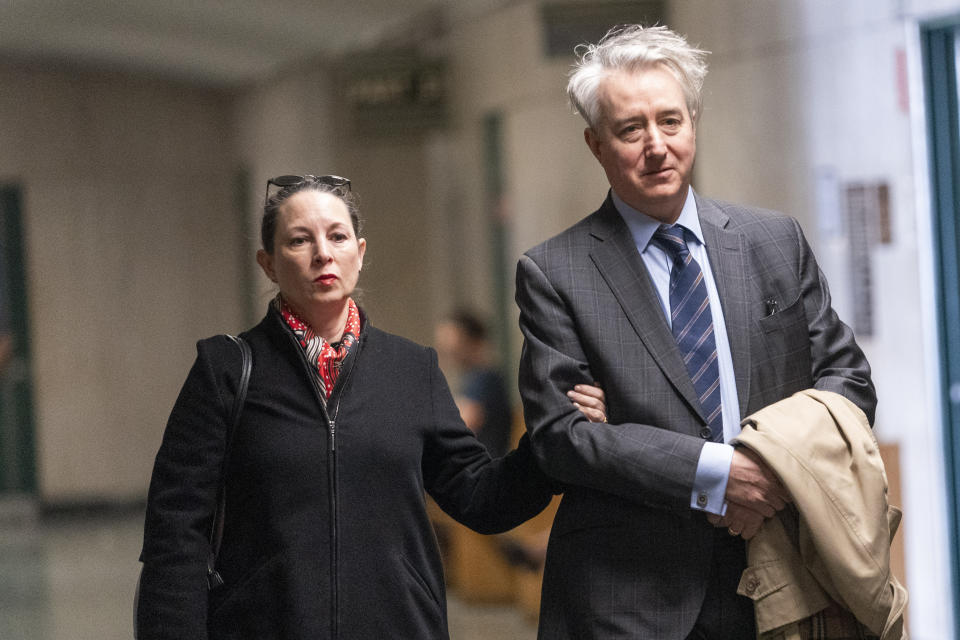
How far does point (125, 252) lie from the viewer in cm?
715

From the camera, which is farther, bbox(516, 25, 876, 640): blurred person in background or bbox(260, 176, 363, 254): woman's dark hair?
bbox(260, 176, 363, 254): woman's dark hair

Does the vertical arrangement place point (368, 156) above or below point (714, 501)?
above

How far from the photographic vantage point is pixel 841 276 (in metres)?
4.89

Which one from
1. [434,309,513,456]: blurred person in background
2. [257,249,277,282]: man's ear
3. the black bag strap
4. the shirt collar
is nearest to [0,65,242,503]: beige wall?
[434,309,513,456]: blurred person in background

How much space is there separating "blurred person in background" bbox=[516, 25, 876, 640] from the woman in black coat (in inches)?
3.9

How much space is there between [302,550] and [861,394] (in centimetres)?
102

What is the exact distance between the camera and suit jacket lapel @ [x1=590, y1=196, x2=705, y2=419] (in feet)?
6.43

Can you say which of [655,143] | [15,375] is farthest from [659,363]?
[15,375]

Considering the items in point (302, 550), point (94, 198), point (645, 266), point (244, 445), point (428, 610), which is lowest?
point (428, 610)

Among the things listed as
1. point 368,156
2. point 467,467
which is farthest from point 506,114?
point 467,467

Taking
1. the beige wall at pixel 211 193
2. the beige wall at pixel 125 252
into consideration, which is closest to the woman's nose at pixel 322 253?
the beige wall at pixel 211 193

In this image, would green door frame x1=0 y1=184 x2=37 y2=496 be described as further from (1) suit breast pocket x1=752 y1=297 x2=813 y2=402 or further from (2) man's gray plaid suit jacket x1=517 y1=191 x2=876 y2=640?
(1) suit breast pocket x1=752 y1=297 x2=813 y2=402

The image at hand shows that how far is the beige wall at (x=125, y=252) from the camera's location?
708 centimetres

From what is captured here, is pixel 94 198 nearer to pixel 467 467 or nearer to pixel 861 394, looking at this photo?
pixel 467 467
